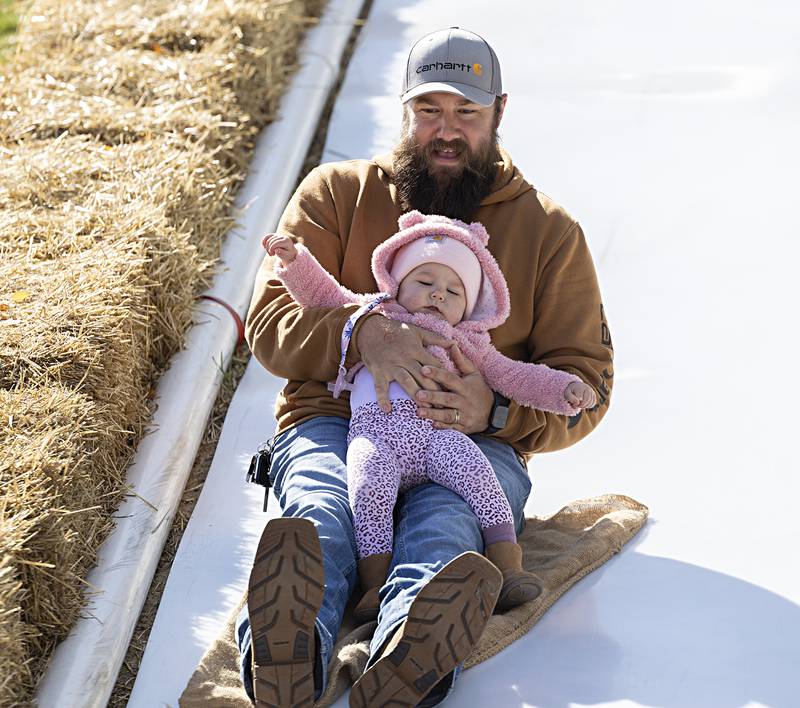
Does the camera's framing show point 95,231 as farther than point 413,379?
Yes

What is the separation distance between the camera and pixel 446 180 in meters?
3.34

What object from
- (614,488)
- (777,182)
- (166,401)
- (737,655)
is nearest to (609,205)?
(777,182)

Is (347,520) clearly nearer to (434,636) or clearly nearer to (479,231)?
(434,636)

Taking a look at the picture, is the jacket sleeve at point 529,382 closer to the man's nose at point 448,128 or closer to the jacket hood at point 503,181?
the jacket hood at point 503,181

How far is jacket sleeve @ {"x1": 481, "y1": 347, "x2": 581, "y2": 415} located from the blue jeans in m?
0.15

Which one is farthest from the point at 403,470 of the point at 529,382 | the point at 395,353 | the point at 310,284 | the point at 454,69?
the point at 454,69

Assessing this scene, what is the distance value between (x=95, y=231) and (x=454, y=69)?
135cm

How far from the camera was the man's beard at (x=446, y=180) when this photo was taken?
334cm

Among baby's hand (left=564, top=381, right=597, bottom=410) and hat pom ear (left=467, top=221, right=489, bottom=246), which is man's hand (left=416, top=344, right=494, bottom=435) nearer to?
baby's hand (left=564, top=381, right=597, bottom=410)

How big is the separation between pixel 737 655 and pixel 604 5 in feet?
14.7

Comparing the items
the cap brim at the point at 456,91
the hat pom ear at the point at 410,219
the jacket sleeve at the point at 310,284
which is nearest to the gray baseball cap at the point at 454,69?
the cap brim at the point at 456,91

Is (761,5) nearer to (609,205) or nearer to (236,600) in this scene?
(609,205)

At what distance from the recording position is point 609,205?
198 inches

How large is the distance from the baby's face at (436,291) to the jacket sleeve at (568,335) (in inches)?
11.0
